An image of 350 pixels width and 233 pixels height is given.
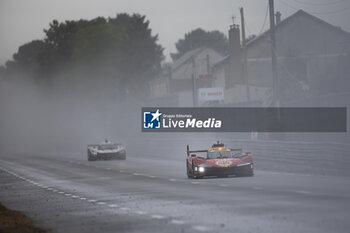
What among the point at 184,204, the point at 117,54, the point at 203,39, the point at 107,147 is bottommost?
the point at 184,204

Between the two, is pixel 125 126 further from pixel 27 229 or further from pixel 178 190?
pixel 27 229

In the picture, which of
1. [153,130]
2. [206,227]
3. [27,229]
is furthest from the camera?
[153,130]

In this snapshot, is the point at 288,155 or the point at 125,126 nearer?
the point at 288,155

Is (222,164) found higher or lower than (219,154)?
lower

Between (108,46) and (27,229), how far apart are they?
353 feet

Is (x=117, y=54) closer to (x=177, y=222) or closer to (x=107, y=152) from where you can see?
(x=107, y=152)

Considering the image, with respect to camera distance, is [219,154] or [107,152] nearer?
[219,154]

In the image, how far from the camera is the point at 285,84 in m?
78.3

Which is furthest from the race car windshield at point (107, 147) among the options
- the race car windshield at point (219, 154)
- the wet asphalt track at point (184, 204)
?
the race car windshield at point (219, 154)

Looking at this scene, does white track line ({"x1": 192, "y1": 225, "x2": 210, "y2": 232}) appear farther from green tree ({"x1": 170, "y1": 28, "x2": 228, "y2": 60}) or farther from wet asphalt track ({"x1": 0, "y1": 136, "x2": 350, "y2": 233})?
green tree ({"x1": 170, "y1": 28, "x2": 228, "y2": 60})

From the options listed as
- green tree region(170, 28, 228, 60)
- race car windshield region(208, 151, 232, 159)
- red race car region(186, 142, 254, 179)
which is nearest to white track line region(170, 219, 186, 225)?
red race car region(186, 142, 254, 179)

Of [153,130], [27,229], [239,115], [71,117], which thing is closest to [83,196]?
[27,229]

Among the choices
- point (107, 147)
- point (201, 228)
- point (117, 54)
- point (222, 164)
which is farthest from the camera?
point (117, 54)

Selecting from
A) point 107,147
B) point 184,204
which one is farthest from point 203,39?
point 184,204
